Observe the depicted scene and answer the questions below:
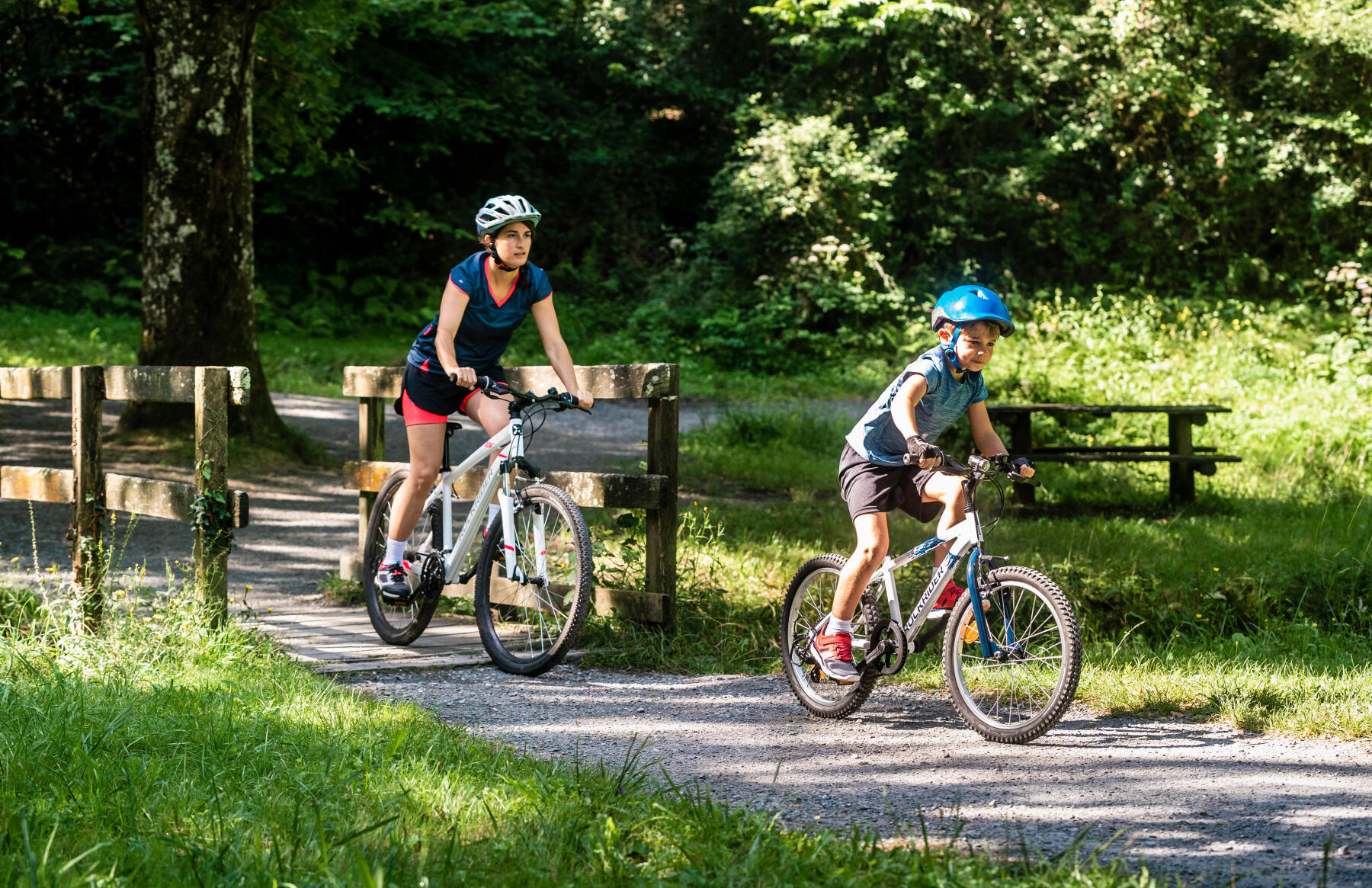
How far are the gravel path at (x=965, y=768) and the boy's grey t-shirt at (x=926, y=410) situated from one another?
106cm

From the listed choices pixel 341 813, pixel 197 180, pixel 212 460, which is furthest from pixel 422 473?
pixel 197 180

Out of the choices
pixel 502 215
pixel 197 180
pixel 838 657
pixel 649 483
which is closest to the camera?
pixel 838 657

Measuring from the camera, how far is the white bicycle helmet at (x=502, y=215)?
5684 mm

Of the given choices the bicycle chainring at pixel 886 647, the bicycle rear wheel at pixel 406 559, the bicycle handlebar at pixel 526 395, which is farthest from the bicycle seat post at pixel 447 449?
the bicycle chainring at pixel 886 647

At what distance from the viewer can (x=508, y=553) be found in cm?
585

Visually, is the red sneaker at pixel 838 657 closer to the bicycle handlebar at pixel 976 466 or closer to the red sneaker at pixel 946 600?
the red sneaker at pixel 946 600

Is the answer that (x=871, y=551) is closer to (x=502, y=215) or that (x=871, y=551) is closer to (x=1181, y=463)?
(x=502, y=215)

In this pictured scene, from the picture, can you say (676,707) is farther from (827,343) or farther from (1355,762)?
(827,343)

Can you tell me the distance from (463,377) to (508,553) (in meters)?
0.85

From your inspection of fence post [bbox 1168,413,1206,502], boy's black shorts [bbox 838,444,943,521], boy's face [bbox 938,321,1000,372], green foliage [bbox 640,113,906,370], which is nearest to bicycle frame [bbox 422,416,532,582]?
boy's black shorts [bbox 838,444,943,521]

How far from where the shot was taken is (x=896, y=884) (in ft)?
9.80

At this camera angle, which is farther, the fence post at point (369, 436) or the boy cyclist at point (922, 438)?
the fence post at point (369, 436)

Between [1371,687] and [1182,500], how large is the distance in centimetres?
590

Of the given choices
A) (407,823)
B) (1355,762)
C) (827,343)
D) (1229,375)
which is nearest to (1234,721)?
(1355,762)
